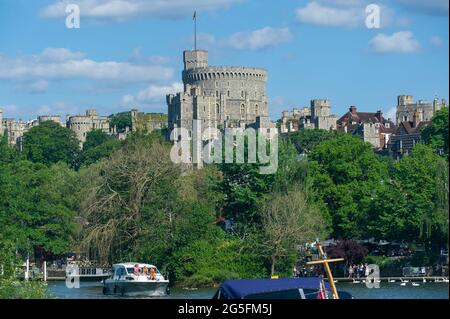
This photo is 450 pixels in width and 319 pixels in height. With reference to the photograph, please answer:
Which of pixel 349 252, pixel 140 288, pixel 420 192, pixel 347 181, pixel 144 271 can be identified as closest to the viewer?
pixel 140 288

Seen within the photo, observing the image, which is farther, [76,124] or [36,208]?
[76,124]

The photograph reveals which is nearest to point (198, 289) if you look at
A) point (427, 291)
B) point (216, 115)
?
point (427, 291)

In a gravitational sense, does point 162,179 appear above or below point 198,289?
above

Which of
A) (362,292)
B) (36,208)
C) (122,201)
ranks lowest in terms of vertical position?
(362,292)

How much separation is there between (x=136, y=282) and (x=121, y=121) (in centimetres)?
13174

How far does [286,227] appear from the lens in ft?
151

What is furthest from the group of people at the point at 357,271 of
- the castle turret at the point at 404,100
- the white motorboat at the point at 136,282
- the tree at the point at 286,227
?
the castle turret at the point at 404,100

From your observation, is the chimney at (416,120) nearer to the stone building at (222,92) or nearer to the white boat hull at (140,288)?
the stone building at (222,92)

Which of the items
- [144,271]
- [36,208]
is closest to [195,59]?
[36,208]

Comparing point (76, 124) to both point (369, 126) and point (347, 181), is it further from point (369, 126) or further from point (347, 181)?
point (347, 181)

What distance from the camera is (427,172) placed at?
183 ft
